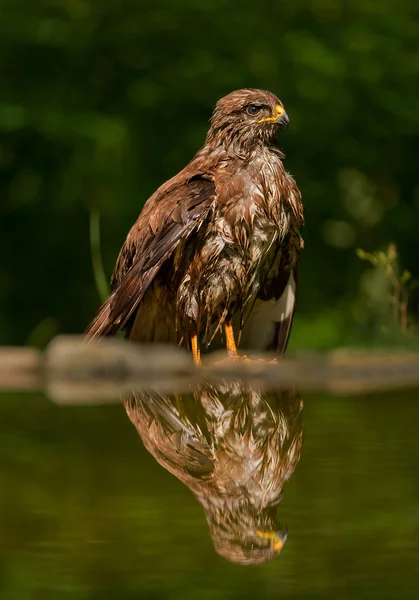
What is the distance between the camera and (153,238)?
5.59 metres

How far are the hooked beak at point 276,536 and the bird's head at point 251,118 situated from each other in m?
3.18

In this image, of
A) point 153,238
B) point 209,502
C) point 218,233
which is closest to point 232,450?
point 209,502

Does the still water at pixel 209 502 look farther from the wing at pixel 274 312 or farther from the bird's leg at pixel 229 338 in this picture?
the wing at pixel 274 312

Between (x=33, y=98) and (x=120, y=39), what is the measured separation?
757 millimetres

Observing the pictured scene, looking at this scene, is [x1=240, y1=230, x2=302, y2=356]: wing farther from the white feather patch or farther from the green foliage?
the green foliage

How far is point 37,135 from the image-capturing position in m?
8.96

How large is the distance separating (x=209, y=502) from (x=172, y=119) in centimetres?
639

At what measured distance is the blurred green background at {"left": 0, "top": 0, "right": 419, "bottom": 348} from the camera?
885 centimetres

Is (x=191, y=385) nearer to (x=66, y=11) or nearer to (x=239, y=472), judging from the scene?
(x=239, y=472)

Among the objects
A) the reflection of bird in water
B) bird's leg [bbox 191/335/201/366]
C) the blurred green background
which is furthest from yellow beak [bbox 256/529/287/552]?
the blurred green background

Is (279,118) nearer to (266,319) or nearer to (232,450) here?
(266,319)

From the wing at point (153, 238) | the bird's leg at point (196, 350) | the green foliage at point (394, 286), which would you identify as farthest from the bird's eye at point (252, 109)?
the green foliage at point (394, 286)

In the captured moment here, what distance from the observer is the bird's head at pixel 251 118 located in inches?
217

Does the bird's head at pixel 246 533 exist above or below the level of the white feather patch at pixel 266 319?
above
